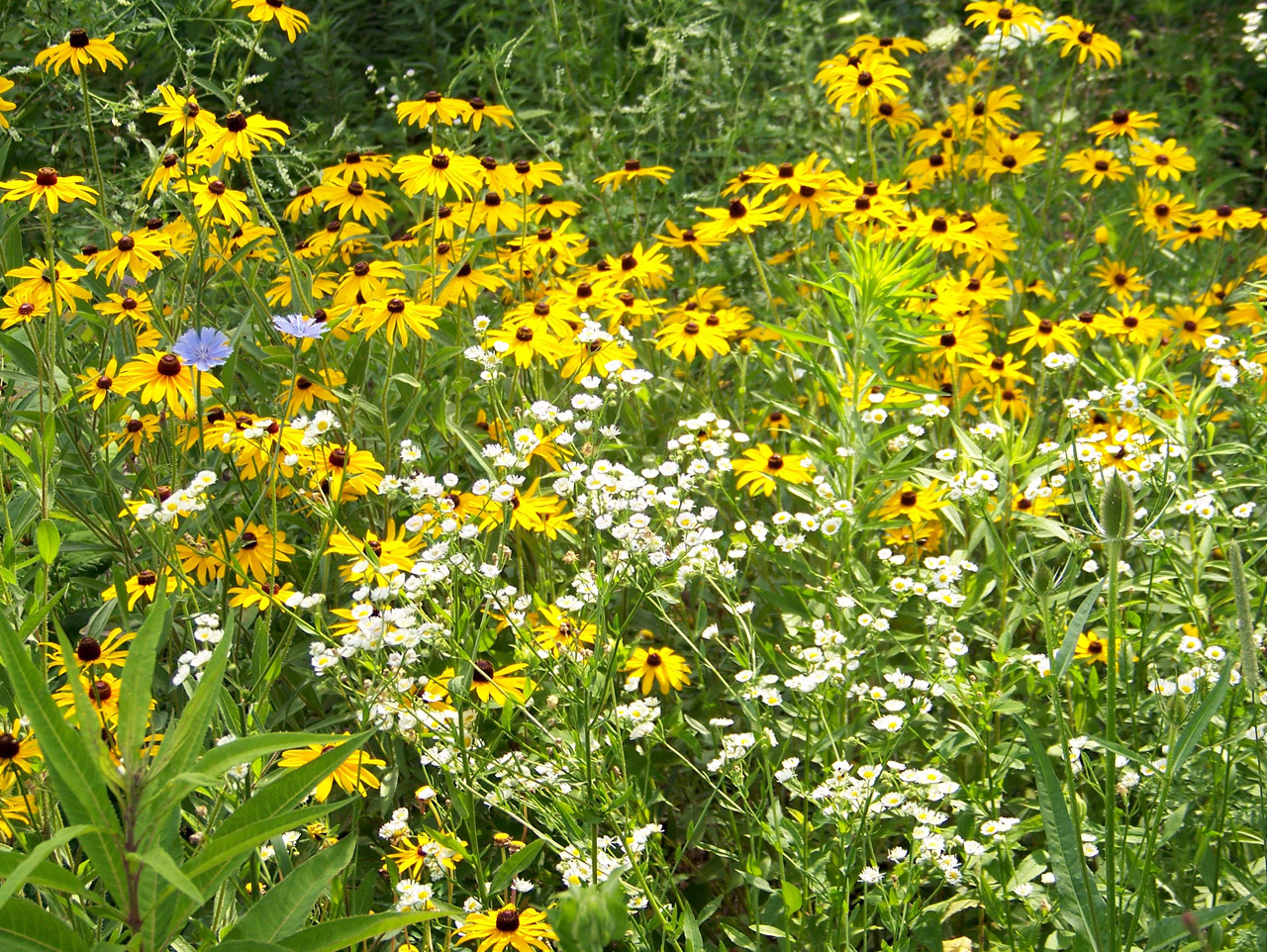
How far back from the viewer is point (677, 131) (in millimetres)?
4469

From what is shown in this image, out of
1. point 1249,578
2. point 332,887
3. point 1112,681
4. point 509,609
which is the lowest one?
point 332,887

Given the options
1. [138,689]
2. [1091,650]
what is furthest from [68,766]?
[1091,650]

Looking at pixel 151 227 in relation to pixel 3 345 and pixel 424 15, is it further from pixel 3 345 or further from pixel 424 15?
pixel 424 15

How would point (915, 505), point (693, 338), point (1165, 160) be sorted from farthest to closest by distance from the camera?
point (1165, 160) → point (693, 338) → point (915, 505)

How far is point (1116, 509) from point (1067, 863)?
1.57ft

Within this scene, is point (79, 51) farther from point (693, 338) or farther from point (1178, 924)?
point (1178, 924)

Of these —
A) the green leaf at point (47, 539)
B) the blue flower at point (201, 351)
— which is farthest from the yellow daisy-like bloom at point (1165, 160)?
the green leaf at point (47, 539)

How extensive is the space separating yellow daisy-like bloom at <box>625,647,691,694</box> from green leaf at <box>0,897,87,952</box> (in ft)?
3.73

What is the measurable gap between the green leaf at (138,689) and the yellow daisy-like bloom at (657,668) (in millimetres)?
1153

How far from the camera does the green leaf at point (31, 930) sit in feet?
4.13

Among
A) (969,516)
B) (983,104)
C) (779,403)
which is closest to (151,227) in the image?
(779,403)

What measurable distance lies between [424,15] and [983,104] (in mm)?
2297

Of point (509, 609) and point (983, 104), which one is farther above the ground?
point (983, 104)

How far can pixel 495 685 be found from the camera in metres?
2.04
